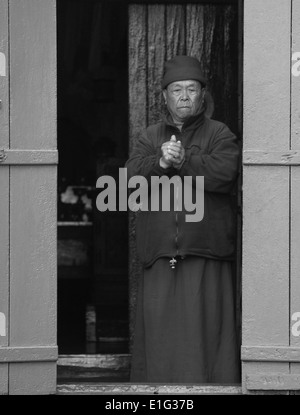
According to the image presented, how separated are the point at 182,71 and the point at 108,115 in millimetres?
4470

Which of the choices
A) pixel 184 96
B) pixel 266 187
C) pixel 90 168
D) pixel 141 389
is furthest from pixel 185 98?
pixel 90 168

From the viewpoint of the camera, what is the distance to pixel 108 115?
406 inches

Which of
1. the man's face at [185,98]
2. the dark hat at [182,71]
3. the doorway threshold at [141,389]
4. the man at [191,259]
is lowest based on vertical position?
the doorway threshold at [141,389]

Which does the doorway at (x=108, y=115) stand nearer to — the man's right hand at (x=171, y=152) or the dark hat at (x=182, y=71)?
the dark hat at (x=182, y=71)

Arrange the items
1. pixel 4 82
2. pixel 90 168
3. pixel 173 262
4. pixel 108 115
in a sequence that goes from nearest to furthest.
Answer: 1. pixel 4 82
2. pixel 173 262
3. pixel 108 115
4. pixel 90 168

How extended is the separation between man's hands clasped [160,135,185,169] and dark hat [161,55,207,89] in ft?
1.31

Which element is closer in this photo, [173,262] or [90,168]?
[173,262]

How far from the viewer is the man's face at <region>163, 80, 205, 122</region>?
231 inches

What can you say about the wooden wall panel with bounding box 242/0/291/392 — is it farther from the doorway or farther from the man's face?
the doorway

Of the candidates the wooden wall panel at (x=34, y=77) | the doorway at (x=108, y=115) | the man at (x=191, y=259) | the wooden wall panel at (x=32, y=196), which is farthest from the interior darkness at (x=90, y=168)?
the wooden wall panel at (x=34, y=77)

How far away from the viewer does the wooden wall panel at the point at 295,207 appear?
5.39m

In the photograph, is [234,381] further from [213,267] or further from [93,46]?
[93,46]

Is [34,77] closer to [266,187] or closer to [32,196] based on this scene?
[32,196]

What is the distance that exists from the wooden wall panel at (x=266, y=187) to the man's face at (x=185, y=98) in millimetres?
520
